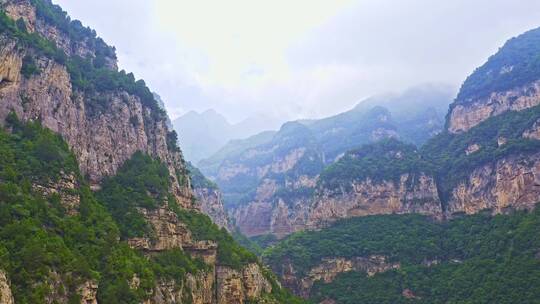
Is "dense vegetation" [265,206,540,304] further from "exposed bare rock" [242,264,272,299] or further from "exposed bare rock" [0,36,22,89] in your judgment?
"exposed bare rock" [0,36,22,89]

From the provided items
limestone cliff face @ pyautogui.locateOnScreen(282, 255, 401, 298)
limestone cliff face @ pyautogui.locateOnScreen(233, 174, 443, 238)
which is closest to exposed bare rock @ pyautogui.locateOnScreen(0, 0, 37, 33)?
limestone cliff face @ pyautogui.locateOnScreen(282, 255, 401, 298)

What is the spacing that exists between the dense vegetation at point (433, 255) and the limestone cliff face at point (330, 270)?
1.48 metres

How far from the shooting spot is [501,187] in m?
128

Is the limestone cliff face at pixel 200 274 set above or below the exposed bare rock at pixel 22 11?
below

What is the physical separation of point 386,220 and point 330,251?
2168cm

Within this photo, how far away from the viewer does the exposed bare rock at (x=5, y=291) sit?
126ft

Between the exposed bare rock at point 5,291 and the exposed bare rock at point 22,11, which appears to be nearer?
the exposed bare rock at point 5,291

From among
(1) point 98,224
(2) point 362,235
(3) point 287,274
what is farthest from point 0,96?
(2) point 362,235

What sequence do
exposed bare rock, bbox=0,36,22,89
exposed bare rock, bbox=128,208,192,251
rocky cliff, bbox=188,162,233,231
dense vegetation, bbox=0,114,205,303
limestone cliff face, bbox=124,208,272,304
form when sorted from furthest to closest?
rocky cliff, bbox=188,162,233,231 < exposed bare rock, bbox=128,208,192,251 < limestone cliff face, bbox=124,208,272,304 < exposed bare rock, bbox=0,36,22,89 < dense vegetation, bbox=0,114,205,303

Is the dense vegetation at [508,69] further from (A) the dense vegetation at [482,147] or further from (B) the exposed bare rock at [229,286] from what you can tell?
(B) the exposed bare rock at [229,286]

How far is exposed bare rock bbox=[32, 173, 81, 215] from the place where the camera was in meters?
58.6

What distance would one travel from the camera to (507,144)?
131 meters

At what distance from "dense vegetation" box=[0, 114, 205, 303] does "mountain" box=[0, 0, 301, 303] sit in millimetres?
126

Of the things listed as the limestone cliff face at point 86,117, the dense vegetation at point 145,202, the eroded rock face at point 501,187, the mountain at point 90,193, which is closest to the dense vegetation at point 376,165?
the eroded rock face at point 501,187
